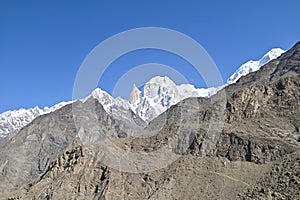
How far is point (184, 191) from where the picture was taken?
10819 centimetres

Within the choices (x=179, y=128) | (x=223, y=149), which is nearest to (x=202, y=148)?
(x=223, y=149)

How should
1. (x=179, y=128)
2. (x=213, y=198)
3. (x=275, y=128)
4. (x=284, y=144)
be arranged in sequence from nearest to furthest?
(x=213, y=198)
(x=284, y=144)
(x=275, y=128)
(x=179, y=128)

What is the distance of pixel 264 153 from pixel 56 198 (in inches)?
1696

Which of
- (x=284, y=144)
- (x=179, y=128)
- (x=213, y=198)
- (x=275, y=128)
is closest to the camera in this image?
(x=213, y=198)

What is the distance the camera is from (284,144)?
11219cm

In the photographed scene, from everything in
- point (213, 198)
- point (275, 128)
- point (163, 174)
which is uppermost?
point (275, 128)

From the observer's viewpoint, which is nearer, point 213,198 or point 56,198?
point 213,198

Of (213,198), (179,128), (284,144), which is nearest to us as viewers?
(213,198)

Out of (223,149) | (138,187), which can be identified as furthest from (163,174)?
(223,149)

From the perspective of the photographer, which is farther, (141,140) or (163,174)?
(141,140)

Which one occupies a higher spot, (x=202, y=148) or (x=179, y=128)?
(x=179, y=128)

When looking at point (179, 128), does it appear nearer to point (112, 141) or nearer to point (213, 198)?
point (112, 141)

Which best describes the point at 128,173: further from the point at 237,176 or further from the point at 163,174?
the point at 237,176

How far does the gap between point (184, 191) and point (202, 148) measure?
14.0 m
